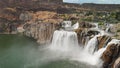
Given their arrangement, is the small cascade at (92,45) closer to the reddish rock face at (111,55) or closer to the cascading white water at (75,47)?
the cascading white water at (75,47)

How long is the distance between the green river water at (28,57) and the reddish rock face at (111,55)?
3222 millimetres

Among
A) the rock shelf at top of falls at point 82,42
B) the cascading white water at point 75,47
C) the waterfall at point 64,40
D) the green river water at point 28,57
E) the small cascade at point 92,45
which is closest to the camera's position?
the rock shelf at top of falls at point 82,42

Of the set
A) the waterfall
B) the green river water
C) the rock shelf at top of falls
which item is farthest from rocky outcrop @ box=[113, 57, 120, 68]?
the waterfall

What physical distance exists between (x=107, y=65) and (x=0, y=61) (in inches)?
775

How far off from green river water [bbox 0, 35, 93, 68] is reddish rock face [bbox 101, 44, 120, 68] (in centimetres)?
322

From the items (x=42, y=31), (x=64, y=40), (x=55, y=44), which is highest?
(x=42, y=31)

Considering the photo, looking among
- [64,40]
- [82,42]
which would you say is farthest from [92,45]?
[64,40]

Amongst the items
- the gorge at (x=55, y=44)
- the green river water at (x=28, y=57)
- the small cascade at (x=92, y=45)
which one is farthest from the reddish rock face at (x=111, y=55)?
the small cascade at (x=92, y=45)

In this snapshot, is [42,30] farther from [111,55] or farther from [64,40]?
[111,55]

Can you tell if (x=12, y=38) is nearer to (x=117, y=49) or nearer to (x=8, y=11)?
(x=8, y=11)

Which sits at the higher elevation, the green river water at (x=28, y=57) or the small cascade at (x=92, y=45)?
the small cascade at (x=92, y=45)

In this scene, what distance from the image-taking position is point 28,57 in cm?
4466

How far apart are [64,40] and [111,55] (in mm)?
18373

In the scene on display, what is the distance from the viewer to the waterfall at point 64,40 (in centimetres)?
4981
